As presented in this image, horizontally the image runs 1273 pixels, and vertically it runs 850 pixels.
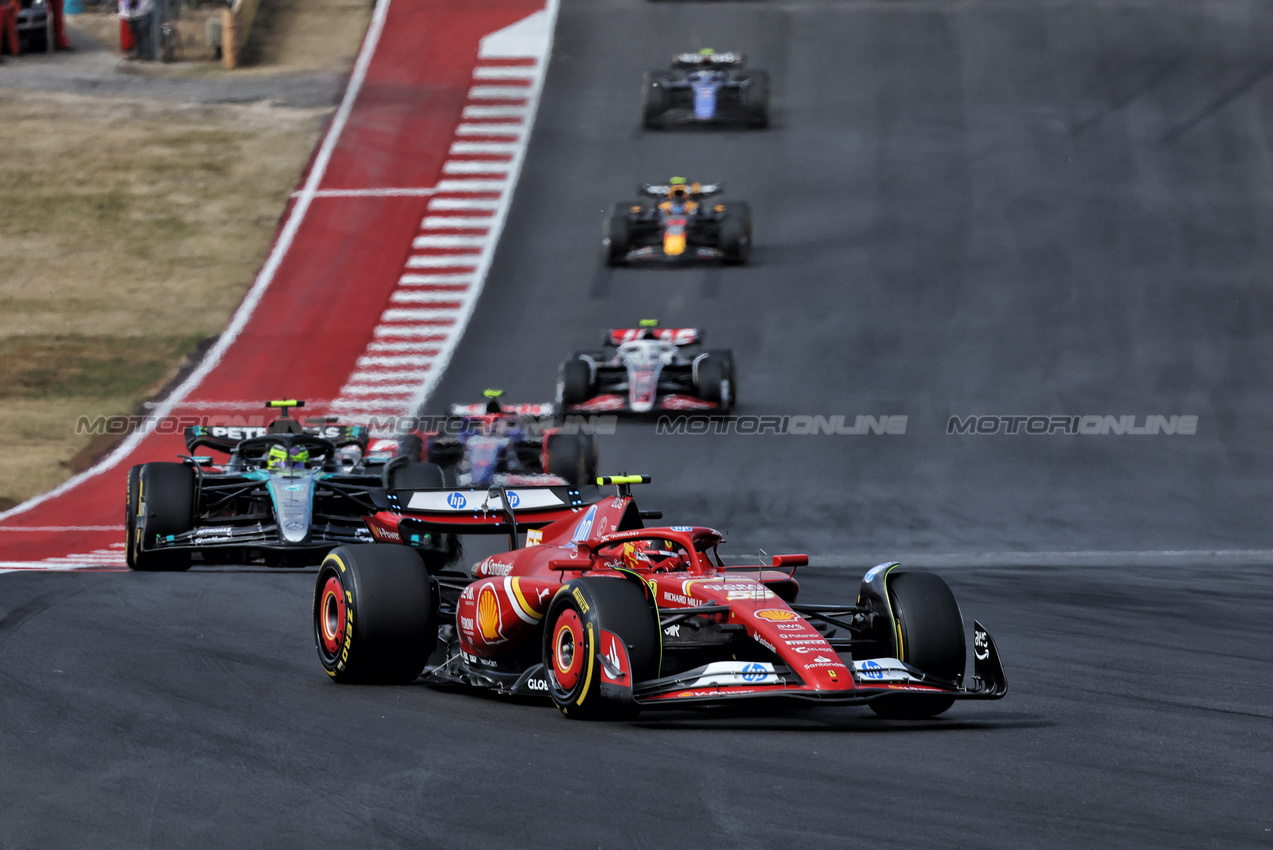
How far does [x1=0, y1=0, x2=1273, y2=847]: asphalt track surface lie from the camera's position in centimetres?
670

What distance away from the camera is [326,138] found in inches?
1378

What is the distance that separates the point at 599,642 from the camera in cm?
803

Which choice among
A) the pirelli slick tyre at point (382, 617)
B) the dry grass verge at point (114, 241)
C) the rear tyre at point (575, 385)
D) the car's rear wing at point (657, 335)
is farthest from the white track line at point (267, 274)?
the pirelli slick tyre at point (382, 617)

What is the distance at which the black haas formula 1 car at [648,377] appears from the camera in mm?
22828

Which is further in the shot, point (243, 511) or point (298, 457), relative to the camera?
point (298, 457)

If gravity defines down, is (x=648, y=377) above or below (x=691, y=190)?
below

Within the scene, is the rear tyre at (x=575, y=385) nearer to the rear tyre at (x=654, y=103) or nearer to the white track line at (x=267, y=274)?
the white track line at (x=267, y=274)

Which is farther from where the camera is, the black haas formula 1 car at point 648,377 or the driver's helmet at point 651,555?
the black haas formula 1 car at point 648,377

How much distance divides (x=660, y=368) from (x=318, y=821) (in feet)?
56.1

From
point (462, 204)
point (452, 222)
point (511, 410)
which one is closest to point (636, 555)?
point (511, 410)

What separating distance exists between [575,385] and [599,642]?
15.1m

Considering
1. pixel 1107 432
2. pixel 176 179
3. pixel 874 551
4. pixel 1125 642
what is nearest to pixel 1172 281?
pixel 1107 432

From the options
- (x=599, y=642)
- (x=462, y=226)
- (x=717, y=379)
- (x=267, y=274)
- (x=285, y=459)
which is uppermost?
(x=462, y=226)

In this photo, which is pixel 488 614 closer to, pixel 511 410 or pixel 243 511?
pixel 243 511
